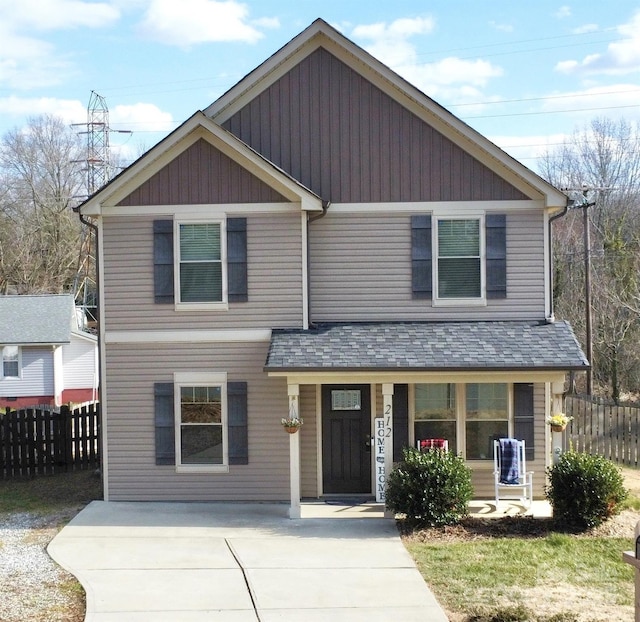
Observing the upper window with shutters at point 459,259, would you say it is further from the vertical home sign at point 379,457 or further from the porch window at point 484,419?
the vertical home sign at point 379,457

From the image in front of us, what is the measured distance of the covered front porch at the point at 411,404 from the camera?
44.3 ft

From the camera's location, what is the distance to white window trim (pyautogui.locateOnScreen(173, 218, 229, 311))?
14.1m

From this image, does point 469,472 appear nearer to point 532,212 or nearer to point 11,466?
point 532,212

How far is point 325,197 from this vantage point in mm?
14734

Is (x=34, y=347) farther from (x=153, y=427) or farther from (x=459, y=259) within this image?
(x=459, y=259)

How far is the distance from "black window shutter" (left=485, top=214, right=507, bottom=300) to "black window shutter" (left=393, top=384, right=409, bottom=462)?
2.26 metres

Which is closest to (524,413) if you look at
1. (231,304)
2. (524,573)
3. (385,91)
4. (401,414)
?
(401,414)

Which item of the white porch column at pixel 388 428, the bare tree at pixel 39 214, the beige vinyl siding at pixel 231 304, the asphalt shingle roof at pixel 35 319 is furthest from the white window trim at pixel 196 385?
the bare tree at pixel 39 214

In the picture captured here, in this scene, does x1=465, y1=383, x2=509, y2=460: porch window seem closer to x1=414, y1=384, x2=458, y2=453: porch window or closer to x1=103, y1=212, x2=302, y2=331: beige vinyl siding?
x1=414, y1=384, x2=458, y2=453: porch window

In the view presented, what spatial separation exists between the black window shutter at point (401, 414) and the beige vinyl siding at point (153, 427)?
6.10 feet

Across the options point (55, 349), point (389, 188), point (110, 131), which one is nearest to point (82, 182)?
point (110, 131)

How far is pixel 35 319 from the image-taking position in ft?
106

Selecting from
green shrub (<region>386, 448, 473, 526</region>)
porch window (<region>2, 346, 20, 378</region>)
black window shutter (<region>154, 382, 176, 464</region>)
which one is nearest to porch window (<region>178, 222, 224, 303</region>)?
black window shutter (<region>154, 382, 176, 464</region>)

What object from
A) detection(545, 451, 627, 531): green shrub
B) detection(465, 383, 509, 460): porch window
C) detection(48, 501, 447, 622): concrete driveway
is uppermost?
detection(465, 383, 509, 460): porch window
